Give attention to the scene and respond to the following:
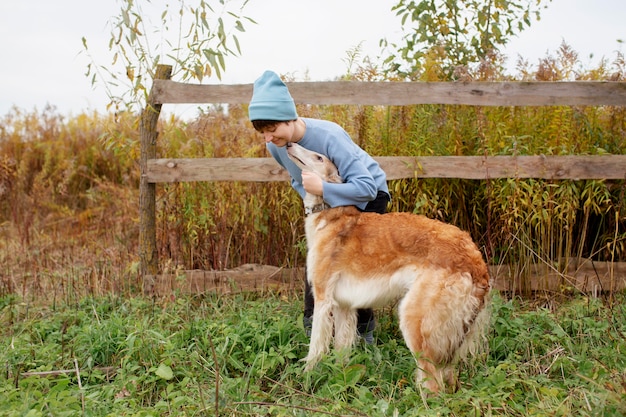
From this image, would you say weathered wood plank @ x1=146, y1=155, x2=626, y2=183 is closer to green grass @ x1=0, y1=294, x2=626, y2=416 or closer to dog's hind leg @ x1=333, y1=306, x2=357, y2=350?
green grass @ x1=0, y1=294, x2=626, y2=416

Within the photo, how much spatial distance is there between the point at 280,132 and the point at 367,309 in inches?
54.3

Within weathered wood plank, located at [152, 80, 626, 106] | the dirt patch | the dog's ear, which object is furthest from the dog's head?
the dirt patch

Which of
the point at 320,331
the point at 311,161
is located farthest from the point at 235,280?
the point at 311,161

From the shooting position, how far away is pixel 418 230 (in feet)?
11.9

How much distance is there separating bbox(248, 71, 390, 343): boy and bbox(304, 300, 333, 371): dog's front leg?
54 cm

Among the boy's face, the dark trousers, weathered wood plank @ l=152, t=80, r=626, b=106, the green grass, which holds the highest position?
weathered wood plank @ l=152, t=80, r=626, b=106

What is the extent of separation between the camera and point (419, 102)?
5395 millimetres

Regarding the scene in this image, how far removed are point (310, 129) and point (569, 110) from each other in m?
2.69

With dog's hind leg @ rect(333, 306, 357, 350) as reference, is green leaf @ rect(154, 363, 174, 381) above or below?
below

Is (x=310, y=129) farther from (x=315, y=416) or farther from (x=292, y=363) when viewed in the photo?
(x=315, y=416)

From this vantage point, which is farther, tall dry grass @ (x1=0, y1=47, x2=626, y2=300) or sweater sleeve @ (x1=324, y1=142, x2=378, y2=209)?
tall dry grass @ (x1=0, y1=47, x2=626, y2=300)

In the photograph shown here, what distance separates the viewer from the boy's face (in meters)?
3.94

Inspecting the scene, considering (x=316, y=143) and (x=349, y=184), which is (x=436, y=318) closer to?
(x=349, y=184)

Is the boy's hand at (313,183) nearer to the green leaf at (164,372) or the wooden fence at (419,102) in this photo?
the green leaf at (164,372)
